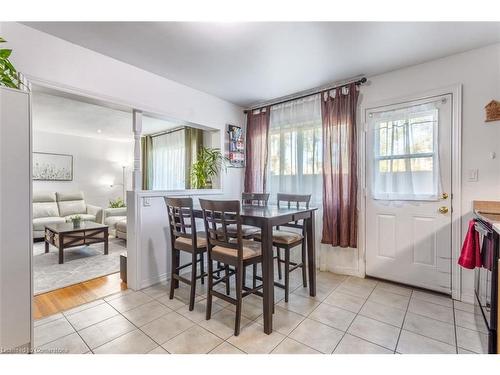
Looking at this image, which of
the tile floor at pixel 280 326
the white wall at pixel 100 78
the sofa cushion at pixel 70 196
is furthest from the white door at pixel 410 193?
the sofa cushion at pixel 70 196

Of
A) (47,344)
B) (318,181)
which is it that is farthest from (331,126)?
(47,344)

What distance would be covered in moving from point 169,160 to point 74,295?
3.34 meters

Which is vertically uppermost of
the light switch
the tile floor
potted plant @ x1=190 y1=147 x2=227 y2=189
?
potted plant @ x1=190 y1=147 x2=227 y2=189

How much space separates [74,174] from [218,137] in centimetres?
429

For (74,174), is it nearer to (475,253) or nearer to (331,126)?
(331,126)

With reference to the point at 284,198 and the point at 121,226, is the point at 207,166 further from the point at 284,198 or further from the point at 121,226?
the point at 121,226

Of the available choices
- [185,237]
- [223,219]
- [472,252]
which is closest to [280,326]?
[223,219]

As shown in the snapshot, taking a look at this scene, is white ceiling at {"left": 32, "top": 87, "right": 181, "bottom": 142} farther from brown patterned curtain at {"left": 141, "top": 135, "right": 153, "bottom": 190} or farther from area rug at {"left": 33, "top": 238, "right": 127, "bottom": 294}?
area rug at {"left": 33, "top": 238, "right": 127, "bottom": 294}

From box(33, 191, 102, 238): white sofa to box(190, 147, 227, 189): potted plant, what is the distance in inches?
119

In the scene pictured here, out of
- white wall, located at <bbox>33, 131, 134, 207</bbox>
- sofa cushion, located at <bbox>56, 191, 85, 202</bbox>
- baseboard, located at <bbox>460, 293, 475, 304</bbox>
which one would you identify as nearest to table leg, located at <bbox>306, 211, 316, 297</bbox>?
baseboard, located at <bbox>460, 293, 475, 304</bbox>

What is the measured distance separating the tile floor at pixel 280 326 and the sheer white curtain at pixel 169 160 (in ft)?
9.64

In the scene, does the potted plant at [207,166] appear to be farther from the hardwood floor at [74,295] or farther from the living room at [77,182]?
the hardwood floor at [74,295]

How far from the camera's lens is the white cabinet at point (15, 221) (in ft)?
4.51

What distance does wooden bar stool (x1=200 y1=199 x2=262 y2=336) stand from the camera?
176 centimetres
